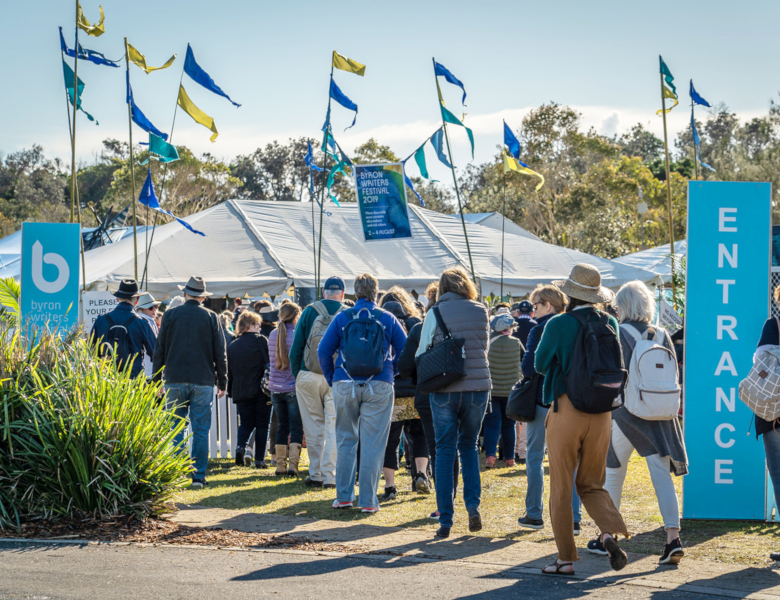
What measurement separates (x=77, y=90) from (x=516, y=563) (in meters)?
9.88

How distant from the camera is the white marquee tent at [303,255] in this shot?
58.1ft

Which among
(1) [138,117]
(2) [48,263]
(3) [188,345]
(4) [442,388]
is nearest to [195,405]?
(3) [188,345]

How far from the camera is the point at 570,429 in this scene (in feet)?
16.3

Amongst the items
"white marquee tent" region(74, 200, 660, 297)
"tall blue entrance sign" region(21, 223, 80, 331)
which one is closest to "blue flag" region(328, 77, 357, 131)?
"white marquee tent" region(74, 200, 660, 297)

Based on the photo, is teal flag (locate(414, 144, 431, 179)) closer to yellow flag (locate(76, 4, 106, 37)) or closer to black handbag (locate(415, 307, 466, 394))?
yellow flag (locate(76, 4, 106, 37))

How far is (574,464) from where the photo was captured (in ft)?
16.5

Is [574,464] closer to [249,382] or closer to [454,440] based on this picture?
[454,440]

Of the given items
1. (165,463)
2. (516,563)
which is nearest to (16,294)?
(165,463)

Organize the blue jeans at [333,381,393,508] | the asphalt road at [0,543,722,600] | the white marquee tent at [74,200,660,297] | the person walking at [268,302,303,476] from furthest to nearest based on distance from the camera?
the white marquee tent at [74,200,660,297] < the person walking at [268,302,303,476] < the blue jeans at [333,381,393,508] < the asphalt road at [0,543,722,600]

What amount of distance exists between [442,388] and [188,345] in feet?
9.42

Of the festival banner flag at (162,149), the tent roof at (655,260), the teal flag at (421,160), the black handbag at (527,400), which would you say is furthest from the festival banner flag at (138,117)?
the tent roof at (655,260)

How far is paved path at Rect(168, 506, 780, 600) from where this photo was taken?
4.87 meters

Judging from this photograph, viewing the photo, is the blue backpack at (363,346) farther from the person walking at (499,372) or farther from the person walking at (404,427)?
the person walking at (499,372)

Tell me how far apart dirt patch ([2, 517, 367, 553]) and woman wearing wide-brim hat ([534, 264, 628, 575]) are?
1.41 metres
